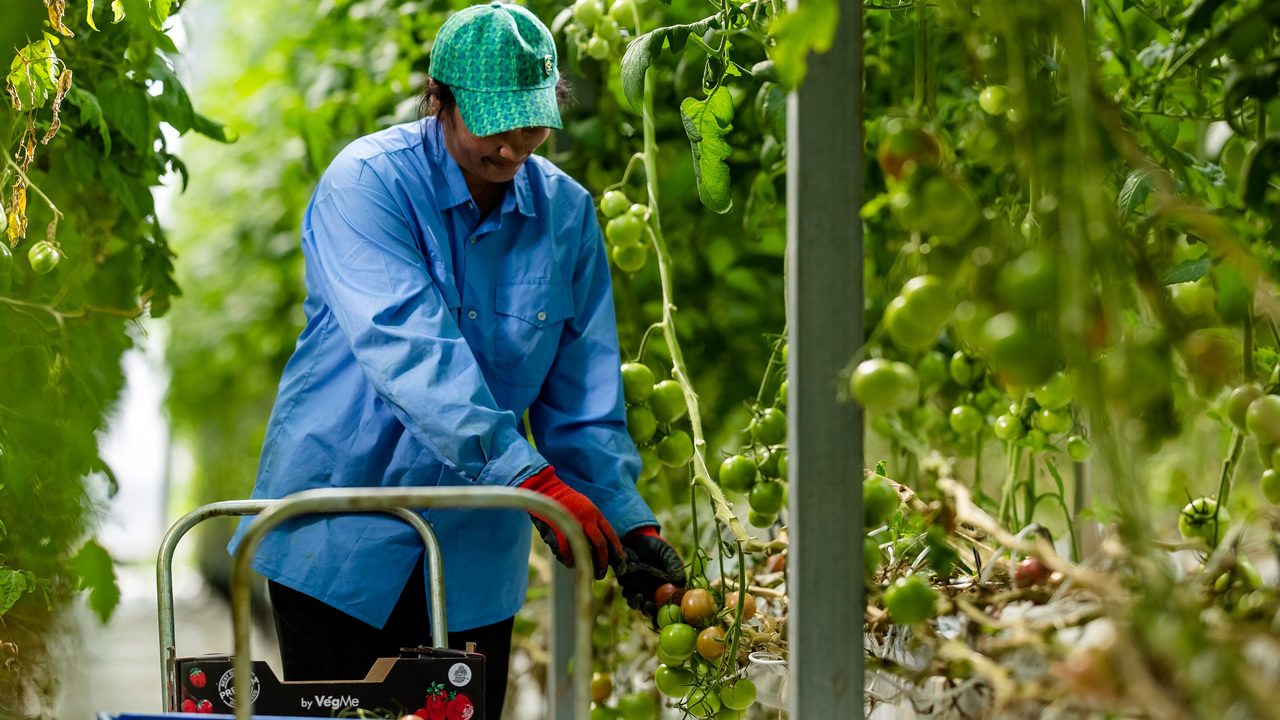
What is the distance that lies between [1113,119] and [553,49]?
1068 millimetres

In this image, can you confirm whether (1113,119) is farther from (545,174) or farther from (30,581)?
(30,581)

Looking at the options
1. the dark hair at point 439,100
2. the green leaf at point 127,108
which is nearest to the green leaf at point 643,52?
the dark hair at point 439,100

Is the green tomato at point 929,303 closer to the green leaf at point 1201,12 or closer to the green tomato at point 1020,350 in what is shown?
the green tomato at point 1020,350

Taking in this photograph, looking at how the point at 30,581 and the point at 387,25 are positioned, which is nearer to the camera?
the point at 30,581

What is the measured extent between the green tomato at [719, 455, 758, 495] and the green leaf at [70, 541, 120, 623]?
1108 mm

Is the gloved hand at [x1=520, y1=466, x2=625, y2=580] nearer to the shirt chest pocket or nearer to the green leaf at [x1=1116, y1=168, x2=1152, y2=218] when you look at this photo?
the shirt chest pocket

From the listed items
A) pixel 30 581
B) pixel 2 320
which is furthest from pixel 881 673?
pixel 2 320

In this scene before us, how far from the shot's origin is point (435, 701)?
1337 mm

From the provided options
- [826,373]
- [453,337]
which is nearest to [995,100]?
[826,373]

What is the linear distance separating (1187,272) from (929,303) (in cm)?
60

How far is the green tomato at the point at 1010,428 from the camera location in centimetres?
166

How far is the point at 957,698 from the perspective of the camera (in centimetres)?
109

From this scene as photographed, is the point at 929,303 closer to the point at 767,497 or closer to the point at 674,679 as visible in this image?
the point at 767,497

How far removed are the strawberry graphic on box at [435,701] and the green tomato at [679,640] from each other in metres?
0.27
